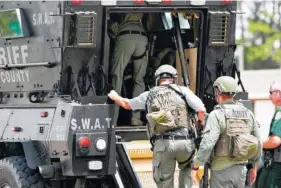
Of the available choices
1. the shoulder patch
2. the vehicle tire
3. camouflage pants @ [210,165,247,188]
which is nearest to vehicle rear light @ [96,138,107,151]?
the vehicle tire

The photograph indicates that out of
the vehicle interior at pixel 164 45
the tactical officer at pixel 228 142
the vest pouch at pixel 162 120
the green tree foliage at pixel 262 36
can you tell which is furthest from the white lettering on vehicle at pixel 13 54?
the green tree foliage at pixel 262 36

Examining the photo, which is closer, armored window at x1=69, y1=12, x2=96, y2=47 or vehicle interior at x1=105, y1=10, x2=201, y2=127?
armored window at x1=69, y1=12, x2=96, y2=47

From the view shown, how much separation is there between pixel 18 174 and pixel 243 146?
2.48 m

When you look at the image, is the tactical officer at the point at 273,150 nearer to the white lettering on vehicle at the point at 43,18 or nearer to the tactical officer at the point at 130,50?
the tactical officer at the point at 130,50

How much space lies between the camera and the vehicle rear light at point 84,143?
9453mm

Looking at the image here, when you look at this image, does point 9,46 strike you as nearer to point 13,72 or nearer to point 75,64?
point 13,72

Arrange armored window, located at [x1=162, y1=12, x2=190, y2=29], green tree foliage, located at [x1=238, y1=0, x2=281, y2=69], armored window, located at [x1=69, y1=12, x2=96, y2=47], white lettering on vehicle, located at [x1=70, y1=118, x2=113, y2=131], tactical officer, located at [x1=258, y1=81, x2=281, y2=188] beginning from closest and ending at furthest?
white lettering on vehicle, located at [x1=70, y1=118, x2=113, y2=131] < armored window, located at [x1=69, y1=12, x2=96, y2=47] < tactical officer, located at [x1=258, y1=81, x2=281, y2=188] < armored window, located at [x1=162, y1=12, x2=190, y2=29] < green tree foliage, located at [x1=238, y1=0, x2=281, y2=69]

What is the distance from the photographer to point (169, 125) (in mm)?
9406

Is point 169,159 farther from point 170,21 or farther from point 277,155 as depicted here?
point 170,21

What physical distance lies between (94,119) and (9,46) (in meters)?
1.65

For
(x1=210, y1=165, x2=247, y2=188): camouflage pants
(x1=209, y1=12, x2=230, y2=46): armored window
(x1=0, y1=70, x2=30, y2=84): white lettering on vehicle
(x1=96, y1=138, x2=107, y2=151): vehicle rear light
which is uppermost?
(x1=209, y1=12, x2=230, y2=46): armored window

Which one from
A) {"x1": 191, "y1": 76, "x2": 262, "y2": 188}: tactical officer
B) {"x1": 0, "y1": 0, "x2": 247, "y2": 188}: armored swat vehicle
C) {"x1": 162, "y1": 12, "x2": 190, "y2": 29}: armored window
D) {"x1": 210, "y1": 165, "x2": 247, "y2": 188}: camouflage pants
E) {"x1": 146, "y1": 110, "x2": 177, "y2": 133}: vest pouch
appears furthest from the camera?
{"x1": 162, "y1": 12, "x2": 190, "y2": 29}: armored window

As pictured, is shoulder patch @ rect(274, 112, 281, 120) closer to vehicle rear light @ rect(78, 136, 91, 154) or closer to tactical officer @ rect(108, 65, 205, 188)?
tactical officer @ rect(108, 65, 205, 188)

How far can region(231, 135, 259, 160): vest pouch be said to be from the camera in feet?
29.5
